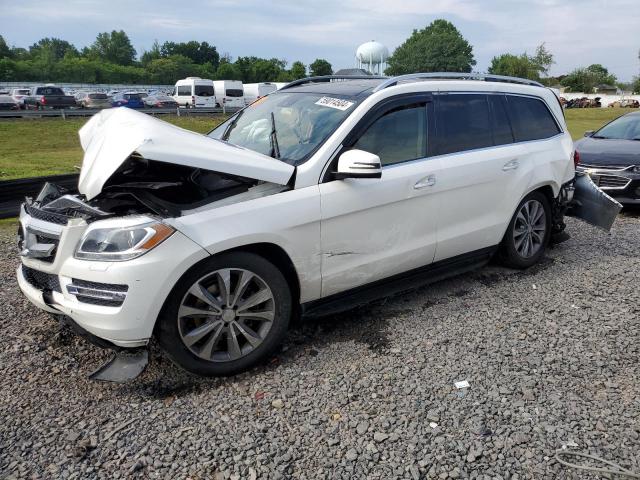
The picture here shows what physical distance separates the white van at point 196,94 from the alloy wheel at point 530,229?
3531 cm

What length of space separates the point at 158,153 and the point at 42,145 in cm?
1786

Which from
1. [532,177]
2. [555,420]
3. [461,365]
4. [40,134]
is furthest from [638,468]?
[40,134]

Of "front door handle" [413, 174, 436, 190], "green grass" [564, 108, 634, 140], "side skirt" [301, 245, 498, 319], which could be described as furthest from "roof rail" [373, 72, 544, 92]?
"green grass" [564, 108, 634, 140]

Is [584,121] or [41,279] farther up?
[41,279]

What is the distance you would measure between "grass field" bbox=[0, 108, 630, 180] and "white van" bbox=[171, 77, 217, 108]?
9303 mm

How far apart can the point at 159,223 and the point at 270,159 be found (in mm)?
881

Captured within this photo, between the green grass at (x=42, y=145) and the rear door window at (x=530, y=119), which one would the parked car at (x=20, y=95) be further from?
the rear door window at (x=530, y=119)

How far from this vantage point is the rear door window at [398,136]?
3.85 metres

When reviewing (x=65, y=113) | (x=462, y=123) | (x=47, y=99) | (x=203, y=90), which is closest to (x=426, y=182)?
(x=462, y=123)

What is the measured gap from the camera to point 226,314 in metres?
3.23

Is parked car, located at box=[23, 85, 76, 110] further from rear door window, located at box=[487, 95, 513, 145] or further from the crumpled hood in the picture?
rear door window, located at box=[487, 95, 513, 145]

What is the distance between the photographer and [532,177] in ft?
16.2

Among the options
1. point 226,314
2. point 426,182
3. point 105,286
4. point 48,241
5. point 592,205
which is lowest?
point 226,314

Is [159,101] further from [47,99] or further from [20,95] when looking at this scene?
[20,95]
